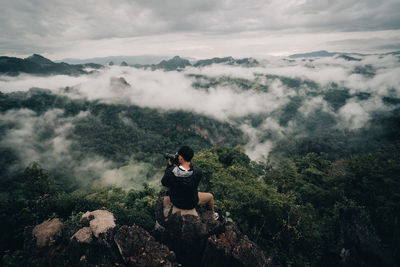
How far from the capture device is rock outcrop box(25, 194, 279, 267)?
7.39 meters

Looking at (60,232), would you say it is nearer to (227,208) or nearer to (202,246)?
(202,246)

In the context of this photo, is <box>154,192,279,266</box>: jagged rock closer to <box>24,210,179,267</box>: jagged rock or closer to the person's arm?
<box>24,210,179,267</box>: jagged rock

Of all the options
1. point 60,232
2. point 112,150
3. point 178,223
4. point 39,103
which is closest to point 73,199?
point 60,232

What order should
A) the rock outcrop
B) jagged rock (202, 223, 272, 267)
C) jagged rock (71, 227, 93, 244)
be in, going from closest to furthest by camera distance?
the rock outcrop → jagged rock (71, 227, 93, 244) → jagged rock (202, 223, 272, 267)

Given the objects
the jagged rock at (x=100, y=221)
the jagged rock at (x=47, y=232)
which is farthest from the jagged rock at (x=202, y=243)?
the jagged rock at (x=47, y=232)

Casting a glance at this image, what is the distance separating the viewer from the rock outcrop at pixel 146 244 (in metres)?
7.39

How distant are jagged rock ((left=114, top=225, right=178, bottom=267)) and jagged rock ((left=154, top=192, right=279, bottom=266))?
1.98ft

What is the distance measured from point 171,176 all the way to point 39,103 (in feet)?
714

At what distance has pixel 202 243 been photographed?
826 cm

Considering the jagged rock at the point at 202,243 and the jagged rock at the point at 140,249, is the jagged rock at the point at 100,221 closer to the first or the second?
the jagged rock at the point at 140,249

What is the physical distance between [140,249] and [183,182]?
3470 millimetres

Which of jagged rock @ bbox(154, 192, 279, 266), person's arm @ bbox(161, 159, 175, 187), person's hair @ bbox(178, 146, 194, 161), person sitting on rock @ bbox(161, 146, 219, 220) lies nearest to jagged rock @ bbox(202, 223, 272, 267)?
jagged rock @ bbox(154, 192, 279, 266)

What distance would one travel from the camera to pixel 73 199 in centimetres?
1166

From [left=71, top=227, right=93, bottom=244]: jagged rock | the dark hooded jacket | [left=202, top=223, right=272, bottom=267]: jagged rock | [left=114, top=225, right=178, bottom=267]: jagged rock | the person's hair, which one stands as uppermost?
the person's hair
